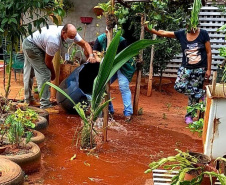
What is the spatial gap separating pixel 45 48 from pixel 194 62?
7.91 ft

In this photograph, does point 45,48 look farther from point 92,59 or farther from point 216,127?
point 216,127

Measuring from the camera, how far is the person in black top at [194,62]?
591 cm

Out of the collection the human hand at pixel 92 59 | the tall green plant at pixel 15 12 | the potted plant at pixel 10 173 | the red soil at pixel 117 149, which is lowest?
the red soil at pixel 117 149

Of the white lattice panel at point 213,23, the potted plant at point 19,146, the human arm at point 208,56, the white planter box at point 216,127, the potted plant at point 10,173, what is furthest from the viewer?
the white lattice panel at point 213,23

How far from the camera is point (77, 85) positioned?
621 cm

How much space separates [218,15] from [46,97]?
5401 mm

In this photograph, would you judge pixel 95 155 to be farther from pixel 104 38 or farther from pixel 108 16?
pixel 104 38

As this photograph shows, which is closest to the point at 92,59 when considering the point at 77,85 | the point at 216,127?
A: the point at 77,85

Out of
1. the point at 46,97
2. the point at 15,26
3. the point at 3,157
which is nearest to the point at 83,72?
the point at 46,97

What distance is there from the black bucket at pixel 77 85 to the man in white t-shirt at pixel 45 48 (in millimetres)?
286

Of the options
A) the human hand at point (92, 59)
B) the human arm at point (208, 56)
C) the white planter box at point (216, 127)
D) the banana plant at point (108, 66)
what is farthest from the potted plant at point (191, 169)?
the human hand at point (92, 59)

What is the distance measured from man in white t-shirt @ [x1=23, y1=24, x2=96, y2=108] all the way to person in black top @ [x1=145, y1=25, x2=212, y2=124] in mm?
1185

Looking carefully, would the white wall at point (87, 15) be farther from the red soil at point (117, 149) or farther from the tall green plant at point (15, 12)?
the tall green plant at point (15, 12)

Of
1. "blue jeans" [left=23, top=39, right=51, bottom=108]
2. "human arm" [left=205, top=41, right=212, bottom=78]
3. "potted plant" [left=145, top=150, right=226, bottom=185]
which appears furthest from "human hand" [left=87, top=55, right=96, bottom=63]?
"potted plant" [left=145, top=150, right=226, bottom=185]
